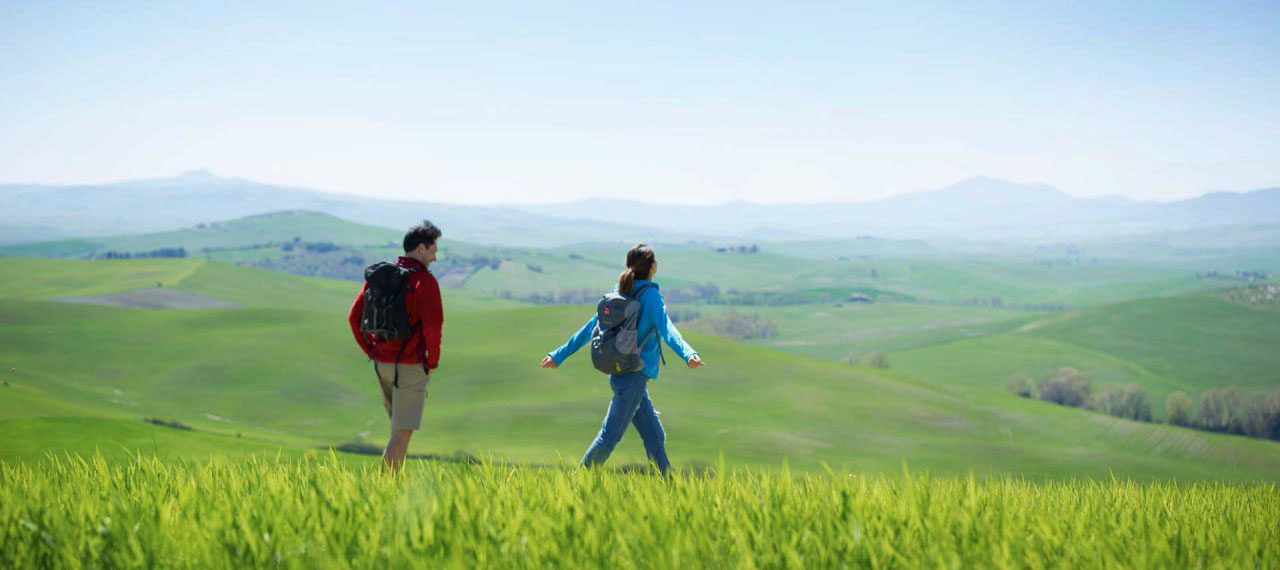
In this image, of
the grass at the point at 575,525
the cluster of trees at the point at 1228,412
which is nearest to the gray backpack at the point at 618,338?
the grass at the point at 575,525

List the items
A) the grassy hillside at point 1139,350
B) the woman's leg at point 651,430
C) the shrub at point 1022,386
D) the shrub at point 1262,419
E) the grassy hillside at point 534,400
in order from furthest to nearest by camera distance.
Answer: the grassy hillside at point 1139,350, the shrub at point 1022,386, the shrub at point 1262,419, the grassy hillside at point 534,400, the woman's leg at point 651,430

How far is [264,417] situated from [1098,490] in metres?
77.2

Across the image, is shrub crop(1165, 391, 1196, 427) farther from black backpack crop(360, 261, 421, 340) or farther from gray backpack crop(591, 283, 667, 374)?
black backpack crop(360, 261, 421, 340)

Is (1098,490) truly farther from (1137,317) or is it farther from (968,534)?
(1137,317)

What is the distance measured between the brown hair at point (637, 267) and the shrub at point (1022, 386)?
136118 millimetres

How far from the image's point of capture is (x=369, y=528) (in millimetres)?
5938

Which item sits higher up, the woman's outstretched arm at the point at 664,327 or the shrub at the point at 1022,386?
the woman's outstretched arm at the point at 664,327

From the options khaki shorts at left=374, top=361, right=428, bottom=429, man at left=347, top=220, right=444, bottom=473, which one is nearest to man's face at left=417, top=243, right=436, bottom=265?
man at left=347, top=220, right=444, bottom=473

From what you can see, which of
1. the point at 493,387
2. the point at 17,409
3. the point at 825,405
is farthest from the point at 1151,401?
the point at 17,409

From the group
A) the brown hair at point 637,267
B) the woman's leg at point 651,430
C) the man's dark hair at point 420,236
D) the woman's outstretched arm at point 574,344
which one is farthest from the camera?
the woman's outstretched arm at point 574,344

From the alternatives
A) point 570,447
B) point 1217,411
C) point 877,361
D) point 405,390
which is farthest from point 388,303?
point 877,361

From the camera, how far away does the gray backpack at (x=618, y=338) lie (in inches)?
365

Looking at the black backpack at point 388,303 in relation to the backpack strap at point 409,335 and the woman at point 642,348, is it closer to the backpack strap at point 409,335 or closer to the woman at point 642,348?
the backpack strap at point 409,335

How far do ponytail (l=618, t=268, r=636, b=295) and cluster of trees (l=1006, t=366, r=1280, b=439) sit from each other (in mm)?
120401
